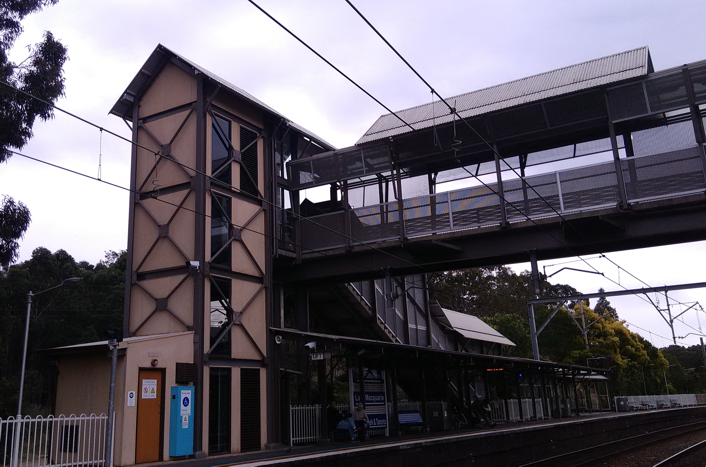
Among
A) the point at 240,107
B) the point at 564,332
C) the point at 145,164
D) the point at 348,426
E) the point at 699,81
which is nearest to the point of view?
the point at 699,81

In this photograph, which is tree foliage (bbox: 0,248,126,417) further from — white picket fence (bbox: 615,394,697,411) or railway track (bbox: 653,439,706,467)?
railway track (bbox: 653,439,706,467)

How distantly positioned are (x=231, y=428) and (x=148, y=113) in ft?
36.0

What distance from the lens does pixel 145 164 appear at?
2098 cm

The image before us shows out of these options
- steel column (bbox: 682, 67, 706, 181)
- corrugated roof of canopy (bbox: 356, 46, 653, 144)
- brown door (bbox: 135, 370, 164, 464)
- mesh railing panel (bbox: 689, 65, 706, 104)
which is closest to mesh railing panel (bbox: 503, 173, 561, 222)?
corrugated roof of canopy (bbox: 356, 46, 653, 144)

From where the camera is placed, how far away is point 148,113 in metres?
21.4

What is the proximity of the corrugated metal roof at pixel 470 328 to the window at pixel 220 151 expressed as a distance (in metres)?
16.4

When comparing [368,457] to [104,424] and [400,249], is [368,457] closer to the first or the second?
[104,424]

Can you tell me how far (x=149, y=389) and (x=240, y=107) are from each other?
1009 centimetres

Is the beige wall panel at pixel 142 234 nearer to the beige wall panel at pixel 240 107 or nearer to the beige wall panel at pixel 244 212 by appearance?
the beige wall panel at pixel 244 212

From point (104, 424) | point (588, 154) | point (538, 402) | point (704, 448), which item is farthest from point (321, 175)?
point (538, 402)

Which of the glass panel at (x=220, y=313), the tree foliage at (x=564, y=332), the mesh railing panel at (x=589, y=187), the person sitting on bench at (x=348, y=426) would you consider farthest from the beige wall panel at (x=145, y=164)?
the tree foliage at (x=564, y=332)

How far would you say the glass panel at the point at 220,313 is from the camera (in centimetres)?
1841

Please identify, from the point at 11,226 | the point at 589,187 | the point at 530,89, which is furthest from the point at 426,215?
the point at 11,226

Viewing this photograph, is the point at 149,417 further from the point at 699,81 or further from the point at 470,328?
the point at 470,328
